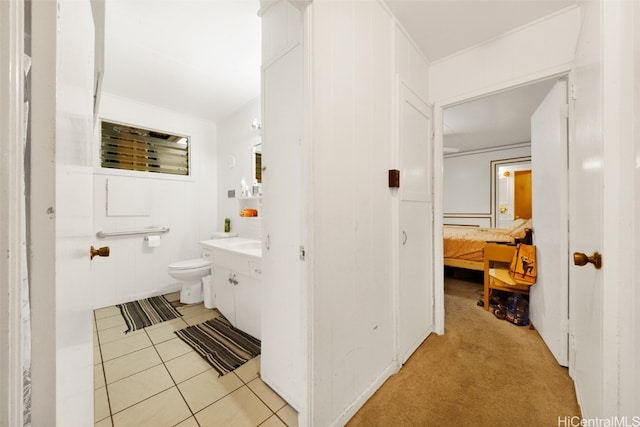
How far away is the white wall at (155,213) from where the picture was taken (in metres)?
2.73

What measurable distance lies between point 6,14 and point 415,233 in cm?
203

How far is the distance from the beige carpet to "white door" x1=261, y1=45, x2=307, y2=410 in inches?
19.4

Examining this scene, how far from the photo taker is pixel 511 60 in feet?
5.85

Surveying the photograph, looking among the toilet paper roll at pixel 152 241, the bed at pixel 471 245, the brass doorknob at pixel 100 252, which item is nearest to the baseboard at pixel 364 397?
the brass doorknob at pixel 100 252

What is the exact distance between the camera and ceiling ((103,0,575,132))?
158 centimetres

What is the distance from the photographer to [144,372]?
5.27 ft

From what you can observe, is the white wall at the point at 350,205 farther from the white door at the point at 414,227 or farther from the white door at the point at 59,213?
the white door at the point at 59,213

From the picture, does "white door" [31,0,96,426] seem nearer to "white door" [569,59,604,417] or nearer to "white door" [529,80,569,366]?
"white door" [569,59,604,417]

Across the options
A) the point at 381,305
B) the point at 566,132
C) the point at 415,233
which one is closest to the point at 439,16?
the point at 566,132

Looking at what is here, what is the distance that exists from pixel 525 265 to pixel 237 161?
347 centimetres

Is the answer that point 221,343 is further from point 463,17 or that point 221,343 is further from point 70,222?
point 463,17

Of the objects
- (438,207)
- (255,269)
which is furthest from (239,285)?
(438,207)

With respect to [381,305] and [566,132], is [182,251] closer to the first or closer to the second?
[381,305]

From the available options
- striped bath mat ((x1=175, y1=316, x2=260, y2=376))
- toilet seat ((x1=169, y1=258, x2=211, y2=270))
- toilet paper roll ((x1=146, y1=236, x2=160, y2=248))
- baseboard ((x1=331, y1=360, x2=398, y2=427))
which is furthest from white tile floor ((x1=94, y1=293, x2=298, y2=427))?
toilet paper roll ((x1=146, y1=236, x2=160, y2=248))
